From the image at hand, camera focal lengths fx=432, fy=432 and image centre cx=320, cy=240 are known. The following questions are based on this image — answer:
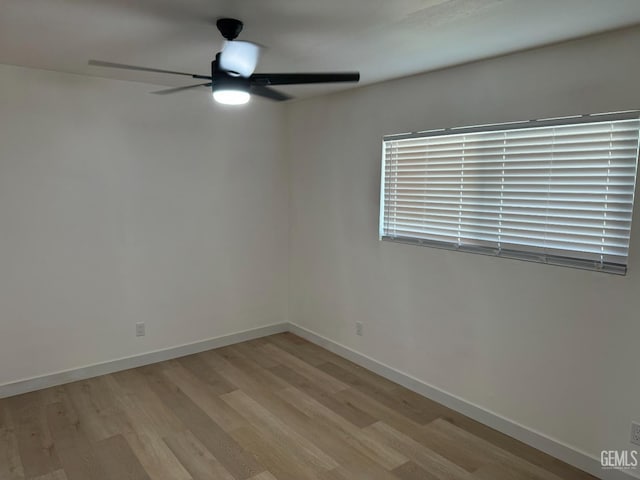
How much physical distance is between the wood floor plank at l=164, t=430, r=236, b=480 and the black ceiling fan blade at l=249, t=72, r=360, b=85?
6.90 ft

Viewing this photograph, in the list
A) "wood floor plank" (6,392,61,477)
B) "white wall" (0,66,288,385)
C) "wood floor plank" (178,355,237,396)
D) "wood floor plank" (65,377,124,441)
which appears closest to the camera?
"wood floor plank" (6,392,61,477)

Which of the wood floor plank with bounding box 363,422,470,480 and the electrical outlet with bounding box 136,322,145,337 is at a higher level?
the electrical outlet with bounding box 136,322,145,337

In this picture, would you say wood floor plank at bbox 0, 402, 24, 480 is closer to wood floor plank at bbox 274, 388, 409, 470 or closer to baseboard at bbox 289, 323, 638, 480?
wood floor plank at bbox 274, 388, 409, 470

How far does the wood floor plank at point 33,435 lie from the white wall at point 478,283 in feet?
7.64

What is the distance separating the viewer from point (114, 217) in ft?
11.5

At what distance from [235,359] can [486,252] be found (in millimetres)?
2380

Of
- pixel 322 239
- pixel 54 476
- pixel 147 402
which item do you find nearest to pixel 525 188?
pixel 322 239

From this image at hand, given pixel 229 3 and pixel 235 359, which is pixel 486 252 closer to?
pixel 229 3

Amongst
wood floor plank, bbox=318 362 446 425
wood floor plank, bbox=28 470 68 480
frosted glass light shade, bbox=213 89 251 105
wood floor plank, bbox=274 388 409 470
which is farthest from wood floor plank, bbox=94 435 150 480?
frosted glass light shade, bbox=213 89 251 105

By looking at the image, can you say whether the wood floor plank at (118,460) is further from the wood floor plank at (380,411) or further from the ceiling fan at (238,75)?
the ceiling fan at (238,75)

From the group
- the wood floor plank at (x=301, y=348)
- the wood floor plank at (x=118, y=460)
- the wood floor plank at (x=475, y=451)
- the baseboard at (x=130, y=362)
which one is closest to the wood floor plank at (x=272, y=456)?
the wood floor plank at (x=118, y=460)

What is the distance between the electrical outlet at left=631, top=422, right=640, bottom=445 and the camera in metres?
2.21

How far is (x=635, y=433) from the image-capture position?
2219mm

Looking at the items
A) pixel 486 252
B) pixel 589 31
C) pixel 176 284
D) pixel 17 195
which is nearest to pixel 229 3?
pixel 589 31
